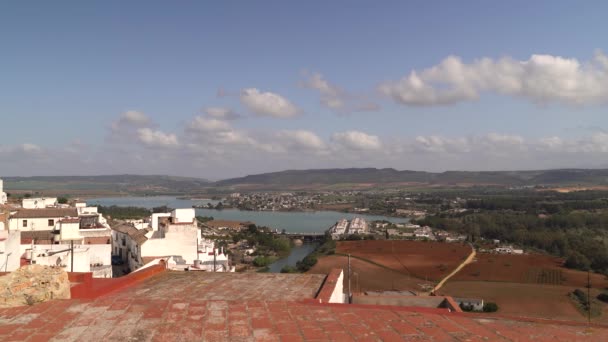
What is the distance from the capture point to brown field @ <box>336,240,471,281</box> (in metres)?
40.1

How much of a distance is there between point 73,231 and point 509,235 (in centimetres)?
5629

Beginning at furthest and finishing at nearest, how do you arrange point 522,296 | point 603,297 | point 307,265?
point 307,265, point 522,296, point 603,297

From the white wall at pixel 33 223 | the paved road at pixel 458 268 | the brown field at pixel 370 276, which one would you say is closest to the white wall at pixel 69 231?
the white wall at pixel 33 223

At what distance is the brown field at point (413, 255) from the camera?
4012cm

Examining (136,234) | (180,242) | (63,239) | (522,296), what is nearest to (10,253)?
(180,242)

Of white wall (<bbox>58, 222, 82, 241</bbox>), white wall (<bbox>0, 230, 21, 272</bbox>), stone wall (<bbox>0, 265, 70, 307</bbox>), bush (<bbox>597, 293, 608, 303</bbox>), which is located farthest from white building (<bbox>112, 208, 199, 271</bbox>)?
bush (<bbox>597, 293, 608, 303</bbox>)

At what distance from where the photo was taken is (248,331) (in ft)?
10.6

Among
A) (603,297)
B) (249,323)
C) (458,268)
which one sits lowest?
(458,268)

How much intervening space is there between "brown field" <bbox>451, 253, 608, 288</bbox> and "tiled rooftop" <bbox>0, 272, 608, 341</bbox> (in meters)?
34.6

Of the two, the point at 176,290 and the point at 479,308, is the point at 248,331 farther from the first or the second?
the point at 479,308

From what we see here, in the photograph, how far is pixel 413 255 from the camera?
4662 cm

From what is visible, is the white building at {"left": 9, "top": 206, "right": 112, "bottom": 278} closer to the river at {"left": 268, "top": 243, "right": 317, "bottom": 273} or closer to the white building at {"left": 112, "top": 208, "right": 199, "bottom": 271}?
the white building at {"left": 112, "top": 208, "right": 199, "bottom": 271}

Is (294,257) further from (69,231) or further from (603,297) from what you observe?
(69,231)

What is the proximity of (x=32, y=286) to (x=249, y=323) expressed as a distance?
1850 millimetres
